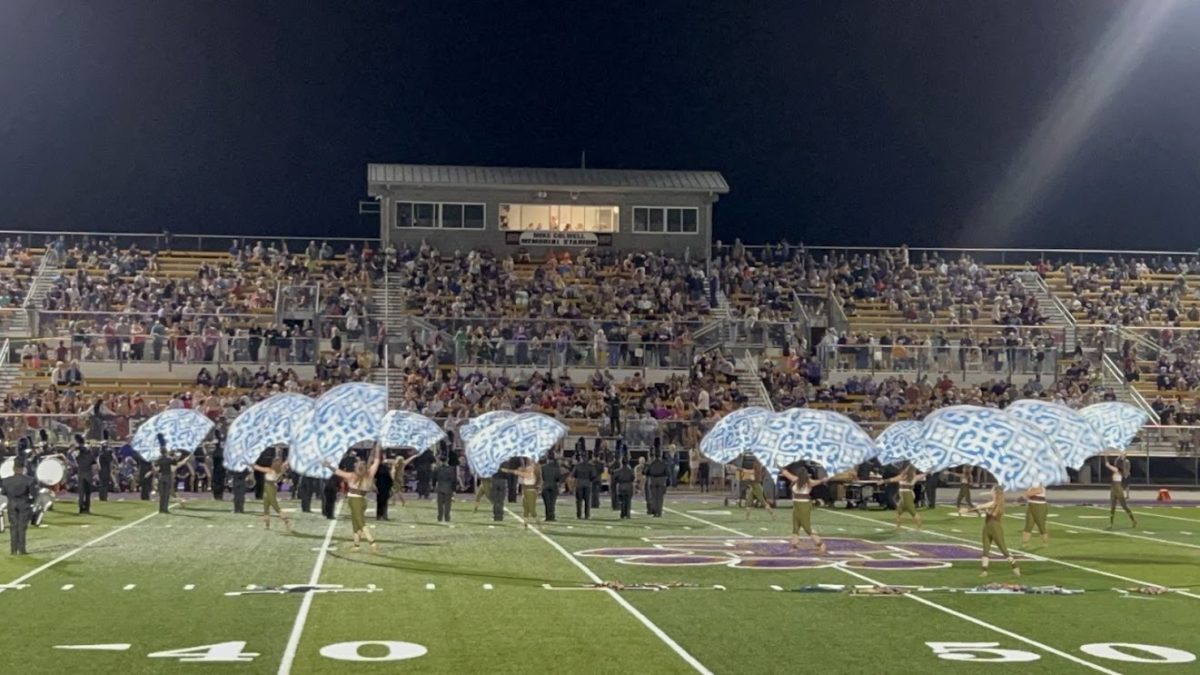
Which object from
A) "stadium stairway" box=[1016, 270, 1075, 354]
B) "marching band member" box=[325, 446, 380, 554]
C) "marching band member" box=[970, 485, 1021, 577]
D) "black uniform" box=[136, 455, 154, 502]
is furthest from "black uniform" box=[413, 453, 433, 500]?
"stadium stairway" box=[1016, 270, 1075, 354]

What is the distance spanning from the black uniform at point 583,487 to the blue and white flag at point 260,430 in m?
5.80

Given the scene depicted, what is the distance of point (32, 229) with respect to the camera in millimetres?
68812

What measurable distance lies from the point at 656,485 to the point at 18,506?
45.4ft

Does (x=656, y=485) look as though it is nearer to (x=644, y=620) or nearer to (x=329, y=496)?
(x=329, y=496)

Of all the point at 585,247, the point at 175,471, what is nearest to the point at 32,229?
the point at 585,247

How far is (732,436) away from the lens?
35.3 metres

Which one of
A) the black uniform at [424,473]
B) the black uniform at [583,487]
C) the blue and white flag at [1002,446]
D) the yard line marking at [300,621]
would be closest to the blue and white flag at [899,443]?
the black uniform at [583,487]

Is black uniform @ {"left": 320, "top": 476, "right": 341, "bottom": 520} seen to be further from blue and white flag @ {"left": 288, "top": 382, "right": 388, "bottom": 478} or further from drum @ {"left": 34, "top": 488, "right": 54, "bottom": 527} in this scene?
blue and white flag @ {"left": 288, "top": 382, "right": 388, "bottom": 478}

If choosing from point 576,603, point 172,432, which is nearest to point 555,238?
point 172,432

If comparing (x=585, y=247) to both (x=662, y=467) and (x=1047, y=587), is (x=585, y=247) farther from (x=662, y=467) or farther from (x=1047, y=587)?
(x=1047, y=587)

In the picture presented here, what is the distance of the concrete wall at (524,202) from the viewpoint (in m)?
58.4

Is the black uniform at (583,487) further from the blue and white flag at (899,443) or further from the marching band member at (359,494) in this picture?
the marching band member at (359,494)

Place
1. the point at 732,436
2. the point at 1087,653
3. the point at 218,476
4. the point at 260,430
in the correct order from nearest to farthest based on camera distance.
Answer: the point at 1087,653, the point at 260,430, the point at 732,436, the point at 218,476

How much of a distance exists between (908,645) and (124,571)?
11.1 m
